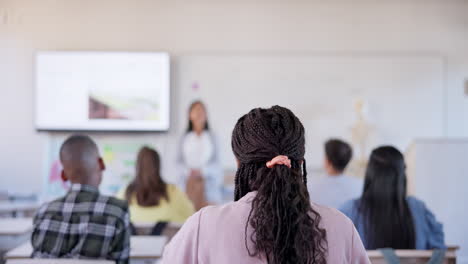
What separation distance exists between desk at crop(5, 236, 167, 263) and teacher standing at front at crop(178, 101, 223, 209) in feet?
10.5

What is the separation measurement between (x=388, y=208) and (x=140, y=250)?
1.18 meters

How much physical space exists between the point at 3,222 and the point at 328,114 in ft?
13.9

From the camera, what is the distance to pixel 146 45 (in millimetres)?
6781

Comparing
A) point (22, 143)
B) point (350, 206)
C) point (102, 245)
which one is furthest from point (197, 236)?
point (22, 143)

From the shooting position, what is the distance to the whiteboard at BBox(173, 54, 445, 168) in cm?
675

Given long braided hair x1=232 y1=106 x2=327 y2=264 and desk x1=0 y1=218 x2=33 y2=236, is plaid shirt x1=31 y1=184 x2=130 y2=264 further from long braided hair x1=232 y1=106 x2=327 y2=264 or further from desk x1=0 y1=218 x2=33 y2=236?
long braided hair x1=232 y1=106 x2=327 y2=264

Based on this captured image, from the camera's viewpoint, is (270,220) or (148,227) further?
(148,227)

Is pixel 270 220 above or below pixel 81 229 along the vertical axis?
above

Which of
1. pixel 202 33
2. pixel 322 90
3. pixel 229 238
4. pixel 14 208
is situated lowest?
pixel 14 208

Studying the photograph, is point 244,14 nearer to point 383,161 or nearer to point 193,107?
point 193,107

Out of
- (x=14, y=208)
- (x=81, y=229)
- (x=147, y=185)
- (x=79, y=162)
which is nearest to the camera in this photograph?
(x=81, y=229)

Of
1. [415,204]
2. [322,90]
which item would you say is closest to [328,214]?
[415,204]

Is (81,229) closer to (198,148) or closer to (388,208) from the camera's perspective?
(388,208)

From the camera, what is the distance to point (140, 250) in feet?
8.68
